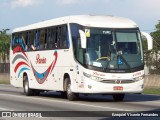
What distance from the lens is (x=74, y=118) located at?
1587 centimetres

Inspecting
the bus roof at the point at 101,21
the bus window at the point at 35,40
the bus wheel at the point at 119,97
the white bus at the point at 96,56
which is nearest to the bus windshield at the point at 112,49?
the white bus at the point at 96,56

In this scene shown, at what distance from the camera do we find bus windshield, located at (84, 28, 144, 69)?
2217 cm

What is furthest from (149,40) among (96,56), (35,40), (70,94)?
(35,40)

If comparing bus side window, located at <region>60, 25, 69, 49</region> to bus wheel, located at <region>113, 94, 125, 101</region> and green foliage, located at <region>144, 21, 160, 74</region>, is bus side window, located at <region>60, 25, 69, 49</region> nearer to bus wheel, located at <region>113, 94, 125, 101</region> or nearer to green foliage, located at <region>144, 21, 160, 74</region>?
bus wheel, located at <region>113, 94, 125, 101</region>

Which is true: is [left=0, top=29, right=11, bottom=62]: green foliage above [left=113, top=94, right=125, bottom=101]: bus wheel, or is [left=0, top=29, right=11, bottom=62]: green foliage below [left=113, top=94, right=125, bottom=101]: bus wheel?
above

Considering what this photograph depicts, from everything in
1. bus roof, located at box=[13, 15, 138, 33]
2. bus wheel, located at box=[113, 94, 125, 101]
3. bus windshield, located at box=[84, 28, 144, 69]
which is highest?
bus roof, located at box=[13, 15, 138, 33]

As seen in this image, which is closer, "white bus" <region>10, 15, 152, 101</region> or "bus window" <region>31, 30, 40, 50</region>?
"white bus" <region>10, 15, 152, 101</region>

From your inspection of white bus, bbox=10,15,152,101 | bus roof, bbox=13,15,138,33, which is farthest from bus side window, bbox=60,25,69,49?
bus roof, bbox=13,15,138,33

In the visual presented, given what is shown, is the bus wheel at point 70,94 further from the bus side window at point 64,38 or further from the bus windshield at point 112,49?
the bus windshield at point 112,49

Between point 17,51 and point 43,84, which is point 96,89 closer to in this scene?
point 43,84

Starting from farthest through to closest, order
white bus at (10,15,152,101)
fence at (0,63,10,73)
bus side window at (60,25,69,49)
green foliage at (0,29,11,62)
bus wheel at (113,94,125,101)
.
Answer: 1. green foliage at (0,29,11,62)
2. fence at (0,63,10,73)
3. bus wheel at (113,94,125,101)
4. bus side window at (60,25,69,49)
5. white bus at (10,15,152,101)

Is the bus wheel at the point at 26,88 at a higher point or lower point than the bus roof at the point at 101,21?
lower

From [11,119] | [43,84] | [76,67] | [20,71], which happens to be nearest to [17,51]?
[20,71]

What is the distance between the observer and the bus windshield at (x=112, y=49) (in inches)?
873
